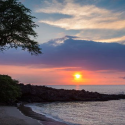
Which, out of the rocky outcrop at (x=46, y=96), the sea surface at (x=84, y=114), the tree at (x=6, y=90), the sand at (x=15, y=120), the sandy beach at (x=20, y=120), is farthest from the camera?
the rocky outcrop at (x=46, y=96)

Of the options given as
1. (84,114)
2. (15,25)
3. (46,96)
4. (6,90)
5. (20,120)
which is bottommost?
(84,114)

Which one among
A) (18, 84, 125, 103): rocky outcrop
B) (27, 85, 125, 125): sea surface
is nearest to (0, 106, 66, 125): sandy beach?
(27, 85, 125, 125): sea surface

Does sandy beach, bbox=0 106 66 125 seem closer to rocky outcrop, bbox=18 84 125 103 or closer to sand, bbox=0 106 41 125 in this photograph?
sand, bbox=0 106 41 125

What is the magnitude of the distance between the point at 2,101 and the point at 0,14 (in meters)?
15.5

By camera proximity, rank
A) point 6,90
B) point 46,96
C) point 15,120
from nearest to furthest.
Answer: point 15,120
point 6,90
point 46,96

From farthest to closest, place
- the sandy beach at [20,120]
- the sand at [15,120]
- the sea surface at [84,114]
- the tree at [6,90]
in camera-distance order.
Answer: the tree at [6,90] < the sea surface at [84,114] < the sandy beach at [20,120] < the sand at [15,120]

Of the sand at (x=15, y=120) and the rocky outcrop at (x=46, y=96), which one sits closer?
the sand at (x=15, y=120)

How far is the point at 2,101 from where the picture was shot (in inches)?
1261

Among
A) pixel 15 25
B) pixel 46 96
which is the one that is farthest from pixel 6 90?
pixel 46 96

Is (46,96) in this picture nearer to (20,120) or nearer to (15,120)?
(20,120)

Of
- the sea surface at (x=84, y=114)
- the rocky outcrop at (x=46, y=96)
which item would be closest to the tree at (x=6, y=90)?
the sea surface at (x=84, y=114)

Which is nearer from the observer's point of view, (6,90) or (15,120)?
(15,120)

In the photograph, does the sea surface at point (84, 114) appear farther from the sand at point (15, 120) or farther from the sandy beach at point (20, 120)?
the sand at point (15, 120)

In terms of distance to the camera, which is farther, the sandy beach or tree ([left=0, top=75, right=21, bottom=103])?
tree ([left=0, top=75, right=21, bottom=103])
